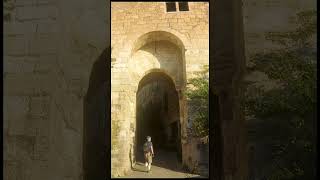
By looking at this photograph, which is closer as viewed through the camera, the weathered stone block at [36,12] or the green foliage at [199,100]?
the weathered stone block at [36,12]

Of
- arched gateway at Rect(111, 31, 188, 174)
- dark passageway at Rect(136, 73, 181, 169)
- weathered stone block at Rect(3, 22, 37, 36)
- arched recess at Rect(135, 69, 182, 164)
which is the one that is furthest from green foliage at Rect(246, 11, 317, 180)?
dark passageway at Rect(136, 73, 181, 169)

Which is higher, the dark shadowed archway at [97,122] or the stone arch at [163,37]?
the stone arch at [163,37]

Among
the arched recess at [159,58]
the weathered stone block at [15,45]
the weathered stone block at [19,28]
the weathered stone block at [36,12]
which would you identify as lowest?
the weathered stone block at [15,45]

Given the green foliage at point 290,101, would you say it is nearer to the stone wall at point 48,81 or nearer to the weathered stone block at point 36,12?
the stone wall at point 48,81

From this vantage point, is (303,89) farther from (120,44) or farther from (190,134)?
(120,44)

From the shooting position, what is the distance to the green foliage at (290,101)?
11.2ft

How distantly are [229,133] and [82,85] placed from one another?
59.5 inches

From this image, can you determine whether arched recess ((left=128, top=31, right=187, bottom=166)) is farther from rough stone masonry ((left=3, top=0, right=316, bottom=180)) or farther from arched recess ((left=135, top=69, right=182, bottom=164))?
rough stone masonry ((left=3, top=0, right=316, bottom=180))

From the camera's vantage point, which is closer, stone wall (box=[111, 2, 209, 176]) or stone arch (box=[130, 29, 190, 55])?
stone wall (box=[111, 2, 209, 176])

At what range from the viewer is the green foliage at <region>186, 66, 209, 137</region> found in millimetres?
13688

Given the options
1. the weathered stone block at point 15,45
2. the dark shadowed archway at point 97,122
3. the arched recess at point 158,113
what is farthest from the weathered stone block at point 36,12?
the arched recess at point 158,113

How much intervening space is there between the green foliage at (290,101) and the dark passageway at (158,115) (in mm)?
12612

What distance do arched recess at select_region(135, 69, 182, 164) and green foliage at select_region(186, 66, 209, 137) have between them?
7.06 ft

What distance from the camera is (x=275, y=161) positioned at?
3.43 meters
